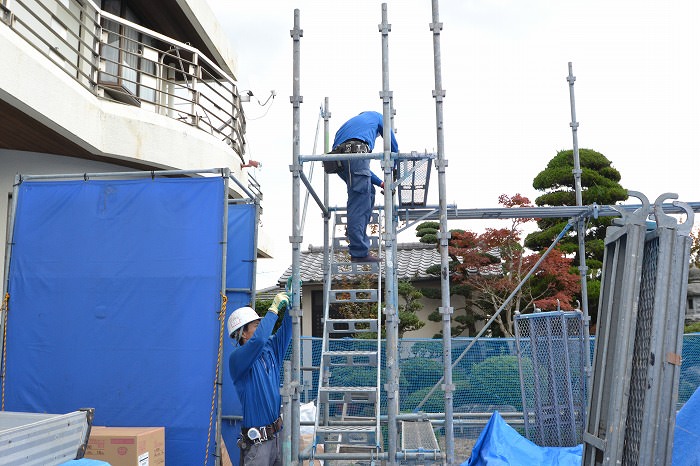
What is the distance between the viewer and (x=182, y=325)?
5.43 m

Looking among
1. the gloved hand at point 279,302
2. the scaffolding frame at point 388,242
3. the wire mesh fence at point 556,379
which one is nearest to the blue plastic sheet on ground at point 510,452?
the scaffolding frame at point 388,242

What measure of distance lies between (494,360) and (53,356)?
650 centimetres

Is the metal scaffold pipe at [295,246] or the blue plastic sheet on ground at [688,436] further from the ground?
the metal scaffold pipe at [295,246]

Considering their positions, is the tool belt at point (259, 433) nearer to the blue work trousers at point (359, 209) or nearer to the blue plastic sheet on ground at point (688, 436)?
the blue work trousers at point (359, 209)

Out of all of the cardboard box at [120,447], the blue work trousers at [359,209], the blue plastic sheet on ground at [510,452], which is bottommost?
the blue plastic sheet on ground at [510,452]

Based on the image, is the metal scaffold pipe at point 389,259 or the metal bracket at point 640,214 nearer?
the metal bracket at point 640,214

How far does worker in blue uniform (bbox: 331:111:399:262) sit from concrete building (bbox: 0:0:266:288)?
294 cm

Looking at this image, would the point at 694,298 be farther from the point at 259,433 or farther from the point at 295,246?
the point at 259,433

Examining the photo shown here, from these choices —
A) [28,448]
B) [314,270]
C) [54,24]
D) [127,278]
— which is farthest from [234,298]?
[314,270]

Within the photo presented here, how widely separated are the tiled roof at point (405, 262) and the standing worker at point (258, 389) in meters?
9.76

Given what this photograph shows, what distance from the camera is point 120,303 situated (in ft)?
18.3

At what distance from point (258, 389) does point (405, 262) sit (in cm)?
1294

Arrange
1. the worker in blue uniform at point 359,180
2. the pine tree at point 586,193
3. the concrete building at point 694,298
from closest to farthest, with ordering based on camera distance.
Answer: the worker in blue uniform at point 359,180 < the pine tree at point 586,193 < the concrete building at point 694,298

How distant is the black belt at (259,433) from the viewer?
473 centimetres
